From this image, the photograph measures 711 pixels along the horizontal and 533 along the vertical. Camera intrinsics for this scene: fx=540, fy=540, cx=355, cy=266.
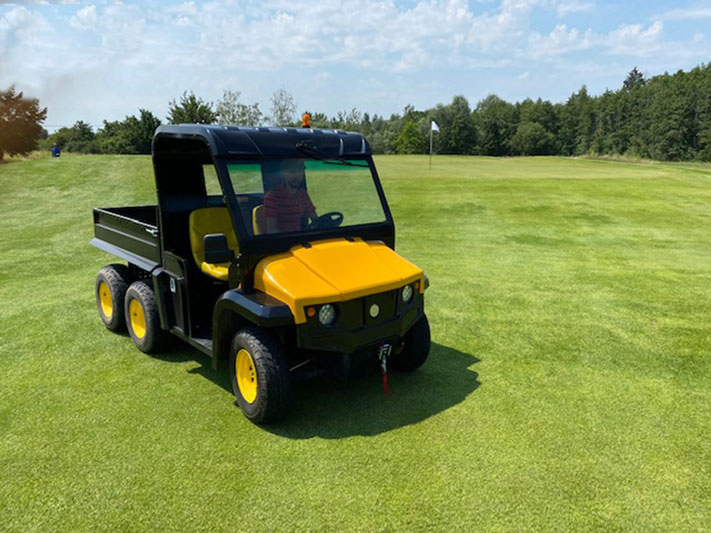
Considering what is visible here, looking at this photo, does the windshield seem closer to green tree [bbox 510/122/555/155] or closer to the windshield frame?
the windshield frame

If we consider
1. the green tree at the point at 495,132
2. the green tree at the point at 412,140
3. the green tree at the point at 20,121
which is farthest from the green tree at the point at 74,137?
the green tree at the point at 495,132

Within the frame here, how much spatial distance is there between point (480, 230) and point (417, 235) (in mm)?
1601

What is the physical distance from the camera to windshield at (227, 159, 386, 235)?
4254 mm

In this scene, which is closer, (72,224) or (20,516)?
(20,516)

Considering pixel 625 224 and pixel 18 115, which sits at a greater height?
pixel 18 115

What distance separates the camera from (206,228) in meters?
5.11

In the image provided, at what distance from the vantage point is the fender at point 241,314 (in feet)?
12.4

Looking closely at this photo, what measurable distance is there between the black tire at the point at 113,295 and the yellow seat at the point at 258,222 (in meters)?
2.56

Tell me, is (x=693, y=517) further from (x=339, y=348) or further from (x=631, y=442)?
(x=339, y=348)

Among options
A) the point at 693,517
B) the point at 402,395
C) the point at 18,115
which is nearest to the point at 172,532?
the point at 402,395

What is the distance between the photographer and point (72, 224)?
1456cm

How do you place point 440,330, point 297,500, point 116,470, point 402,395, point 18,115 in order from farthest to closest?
point 18,115, point 440,330, point 402,395, point 116,470, point 297,500

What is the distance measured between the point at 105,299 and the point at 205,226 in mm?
2132

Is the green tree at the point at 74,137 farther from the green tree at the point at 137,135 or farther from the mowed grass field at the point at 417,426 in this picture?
the mowed grass field at the point at 417,426
